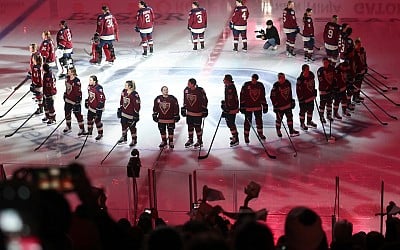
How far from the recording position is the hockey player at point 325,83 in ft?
37.5

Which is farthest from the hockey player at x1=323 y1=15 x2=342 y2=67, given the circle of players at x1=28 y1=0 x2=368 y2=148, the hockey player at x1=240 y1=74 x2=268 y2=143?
the hockey player at x1=240 y1=74 x2=268 y2=143

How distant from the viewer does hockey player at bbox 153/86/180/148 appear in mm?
10625

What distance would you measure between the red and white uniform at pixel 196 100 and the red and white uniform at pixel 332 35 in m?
4.20

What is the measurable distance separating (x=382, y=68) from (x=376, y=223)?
22.5 feet

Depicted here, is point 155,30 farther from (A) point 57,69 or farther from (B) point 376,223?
(B) point 376,223

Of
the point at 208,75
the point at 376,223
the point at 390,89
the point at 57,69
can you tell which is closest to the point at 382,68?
the point at 390,89

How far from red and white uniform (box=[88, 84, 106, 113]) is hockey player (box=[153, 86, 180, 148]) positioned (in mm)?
866

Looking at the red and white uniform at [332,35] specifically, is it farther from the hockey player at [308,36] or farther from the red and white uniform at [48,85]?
the red and white uniform at [48,85]

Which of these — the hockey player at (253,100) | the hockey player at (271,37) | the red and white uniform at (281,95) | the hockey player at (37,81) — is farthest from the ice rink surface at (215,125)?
the red and white uniform at (281,95)

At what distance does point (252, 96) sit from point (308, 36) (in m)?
4.25

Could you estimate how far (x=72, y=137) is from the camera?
11.6m

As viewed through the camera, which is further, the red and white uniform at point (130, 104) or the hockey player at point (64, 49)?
the hockey player at point (64, 49)

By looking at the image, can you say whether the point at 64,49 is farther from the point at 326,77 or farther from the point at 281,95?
the point at 326,77

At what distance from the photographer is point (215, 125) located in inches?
464
